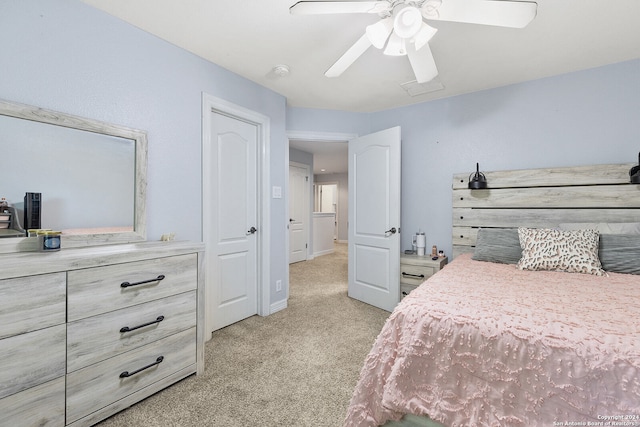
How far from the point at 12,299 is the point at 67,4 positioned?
1.67 metres

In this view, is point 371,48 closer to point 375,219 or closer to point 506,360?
point 375,219

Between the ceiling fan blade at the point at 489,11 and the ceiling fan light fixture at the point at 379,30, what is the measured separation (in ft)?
0.68

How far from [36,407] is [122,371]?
12.9 inches

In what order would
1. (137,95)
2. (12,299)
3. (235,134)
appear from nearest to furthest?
(12,299) → (137,95) → (235,134)

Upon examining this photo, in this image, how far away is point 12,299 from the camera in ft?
3.74

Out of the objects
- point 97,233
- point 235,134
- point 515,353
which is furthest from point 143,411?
point 235,134

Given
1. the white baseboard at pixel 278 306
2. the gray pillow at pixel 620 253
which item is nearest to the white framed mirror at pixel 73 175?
the white baseboard at pixel 278 306

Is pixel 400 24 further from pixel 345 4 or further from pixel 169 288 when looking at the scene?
pixel 169 288

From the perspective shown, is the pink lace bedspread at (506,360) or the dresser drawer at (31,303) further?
the dresser drawer at (31,303)

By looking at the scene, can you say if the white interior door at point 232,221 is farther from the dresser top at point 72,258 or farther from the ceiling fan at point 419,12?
the ceiling fan at point 419,12

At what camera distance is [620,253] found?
1950 millimetres

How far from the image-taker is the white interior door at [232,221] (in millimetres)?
2512

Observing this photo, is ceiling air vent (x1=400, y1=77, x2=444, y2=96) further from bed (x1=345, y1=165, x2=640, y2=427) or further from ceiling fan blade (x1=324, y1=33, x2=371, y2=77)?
bed (x1=345, y1=165, x2=640, y2=427)

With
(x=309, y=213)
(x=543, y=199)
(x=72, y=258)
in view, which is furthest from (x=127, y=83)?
(x=309, y=213)
